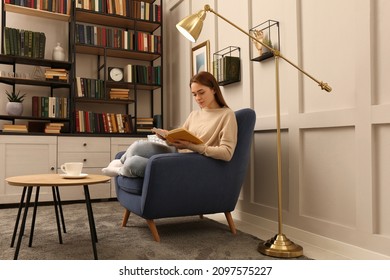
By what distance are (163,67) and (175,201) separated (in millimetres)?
2693

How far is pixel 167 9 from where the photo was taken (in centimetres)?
429

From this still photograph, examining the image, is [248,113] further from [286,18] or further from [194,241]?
[194,241]

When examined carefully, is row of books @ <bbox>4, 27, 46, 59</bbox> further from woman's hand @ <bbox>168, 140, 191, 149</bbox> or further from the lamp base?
the lamp base

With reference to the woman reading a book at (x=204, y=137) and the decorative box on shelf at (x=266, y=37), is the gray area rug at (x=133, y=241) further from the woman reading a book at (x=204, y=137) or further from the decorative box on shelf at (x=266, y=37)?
the decorative box on shelf at (x=266, y=37)

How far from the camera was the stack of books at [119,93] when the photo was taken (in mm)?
3900

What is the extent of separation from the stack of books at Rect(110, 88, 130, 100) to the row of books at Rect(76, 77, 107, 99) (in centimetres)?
9

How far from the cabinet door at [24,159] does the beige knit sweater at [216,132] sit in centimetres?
166

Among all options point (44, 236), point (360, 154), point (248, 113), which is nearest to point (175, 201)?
point (248, 113)

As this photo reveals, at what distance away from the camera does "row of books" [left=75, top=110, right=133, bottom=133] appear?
3717 mm

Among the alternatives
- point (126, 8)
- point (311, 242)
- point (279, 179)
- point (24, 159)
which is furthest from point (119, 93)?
point (311, 242)

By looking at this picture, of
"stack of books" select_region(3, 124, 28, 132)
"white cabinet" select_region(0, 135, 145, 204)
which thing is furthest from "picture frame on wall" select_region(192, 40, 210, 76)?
"stack of books" select_region(3, 124, 28, 132)

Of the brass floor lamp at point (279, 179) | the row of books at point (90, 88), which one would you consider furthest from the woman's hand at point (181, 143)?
the row of books at point (90, 88)

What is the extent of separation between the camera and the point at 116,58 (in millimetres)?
4211
